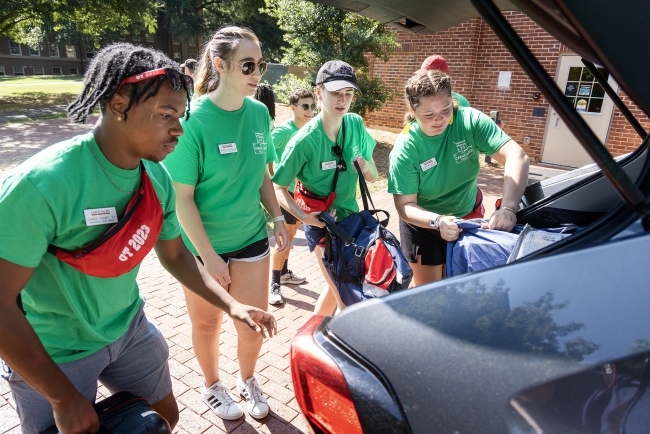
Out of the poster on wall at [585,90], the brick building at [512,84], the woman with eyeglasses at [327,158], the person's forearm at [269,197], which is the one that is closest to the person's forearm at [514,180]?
the woman with eyeglasses at [327,158]

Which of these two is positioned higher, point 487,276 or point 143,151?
point 143,151

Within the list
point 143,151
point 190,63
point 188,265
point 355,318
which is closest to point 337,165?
point 188,265

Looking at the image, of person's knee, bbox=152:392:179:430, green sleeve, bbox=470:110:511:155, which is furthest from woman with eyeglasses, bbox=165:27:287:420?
green sleeve, bbox=470:110:511:155

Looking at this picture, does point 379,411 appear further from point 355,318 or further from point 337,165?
point 337,165

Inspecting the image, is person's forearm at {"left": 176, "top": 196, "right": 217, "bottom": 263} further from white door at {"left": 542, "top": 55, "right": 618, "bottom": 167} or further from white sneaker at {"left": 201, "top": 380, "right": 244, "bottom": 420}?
white door at {"left": 542, "top": 55, "right": 618, "bottom": 167}

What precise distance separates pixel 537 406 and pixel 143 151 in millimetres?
1463

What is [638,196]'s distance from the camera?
102 centimetres

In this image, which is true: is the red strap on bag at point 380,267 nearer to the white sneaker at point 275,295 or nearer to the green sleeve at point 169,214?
the green sleeve at point 169,214

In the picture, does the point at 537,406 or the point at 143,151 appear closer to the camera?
the point at 537,406

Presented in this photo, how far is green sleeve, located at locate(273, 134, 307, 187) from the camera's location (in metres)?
2.87

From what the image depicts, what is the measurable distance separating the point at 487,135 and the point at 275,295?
8.22 ft

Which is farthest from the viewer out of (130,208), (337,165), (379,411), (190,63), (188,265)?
(190,63)

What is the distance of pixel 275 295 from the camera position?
434 centimetres

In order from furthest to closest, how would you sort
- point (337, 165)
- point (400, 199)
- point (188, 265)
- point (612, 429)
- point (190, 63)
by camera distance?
point (190, 63) < point (337, 165) < point (400, 199) < point (188, 265) < point (612, 429)
